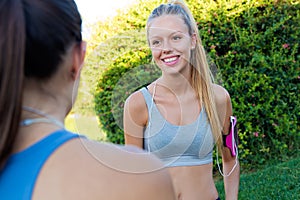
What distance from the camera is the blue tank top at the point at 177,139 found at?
2098 millimetres

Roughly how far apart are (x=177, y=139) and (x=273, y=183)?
370 cm

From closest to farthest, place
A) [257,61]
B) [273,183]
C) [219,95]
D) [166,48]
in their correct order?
[166,48] < [219,95] < [273,183] < [257,61]

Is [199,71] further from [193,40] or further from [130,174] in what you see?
[130,174]

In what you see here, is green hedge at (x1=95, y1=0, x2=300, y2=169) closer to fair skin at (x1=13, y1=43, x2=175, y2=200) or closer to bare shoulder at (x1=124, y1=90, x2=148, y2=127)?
bare shoulder at (x1=124, y1=90, x2=148, y2=127)

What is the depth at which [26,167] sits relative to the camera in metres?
0.94

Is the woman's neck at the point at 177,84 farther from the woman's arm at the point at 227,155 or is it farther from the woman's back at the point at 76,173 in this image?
the woman's back at the point at 76,173

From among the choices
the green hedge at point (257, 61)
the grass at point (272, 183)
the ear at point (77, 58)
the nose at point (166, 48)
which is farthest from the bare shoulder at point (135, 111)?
the green hedge at point (257, 61)

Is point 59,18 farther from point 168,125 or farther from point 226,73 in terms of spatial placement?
point 226,73

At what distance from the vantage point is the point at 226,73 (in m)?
5.92

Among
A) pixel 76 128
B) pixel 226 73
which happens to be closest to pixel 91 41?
pixel 76 128

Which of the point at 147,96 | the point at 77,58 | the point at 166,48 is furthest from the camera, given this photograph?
the point at 147,96

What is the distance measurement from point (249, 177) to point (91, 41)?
184 inches

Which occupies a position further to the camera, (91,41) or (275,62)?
(275,62)

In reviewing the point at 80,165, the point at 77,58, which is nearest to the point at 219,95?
the point at 77,58
